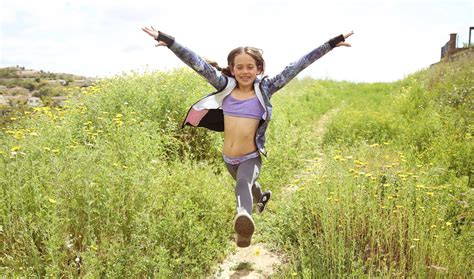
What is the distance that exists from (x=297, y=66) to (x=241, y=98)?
2.08 ft

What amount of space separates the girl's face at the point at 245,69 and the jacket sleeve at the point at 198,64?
0.17 meters

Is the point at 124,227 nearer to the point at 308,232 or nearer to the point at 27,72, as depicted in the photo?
the point at 308,232

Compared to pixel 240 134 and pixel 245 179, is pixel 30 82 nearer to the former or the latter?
pixel 240 134

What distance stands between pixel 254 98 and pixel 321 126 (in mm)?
8511

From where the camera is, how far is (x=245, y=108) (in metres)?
3.98

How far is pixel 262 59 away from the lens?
406cm

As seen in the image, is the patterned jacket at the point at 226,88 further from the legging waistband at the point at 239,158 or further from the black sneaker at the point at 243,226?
the black sneaker at the point at 243,226

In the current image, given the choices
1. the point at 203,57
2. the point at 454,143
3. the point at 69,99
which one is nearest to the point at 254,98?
the point at 203,57

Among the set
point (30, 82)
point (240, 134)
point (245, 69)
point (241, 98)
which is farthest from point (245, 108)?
point (30, 82)

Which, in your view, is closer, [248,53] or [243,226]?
[243,226]

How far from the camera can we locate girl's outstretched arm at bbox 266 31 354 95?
4.13 metres

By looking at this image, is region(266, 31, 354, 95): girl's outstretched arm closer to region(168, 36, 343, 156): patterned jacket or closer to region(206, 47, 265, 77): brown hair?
region(168, 36, 343, 156): patterned jacket

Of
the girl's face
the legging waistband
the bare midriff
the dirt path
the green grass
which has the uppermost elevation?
the girl's face

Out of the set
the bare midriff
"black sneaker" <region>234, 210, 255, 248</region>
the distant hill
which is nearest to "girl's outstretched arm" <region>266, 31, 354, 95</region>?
the bare midriff
